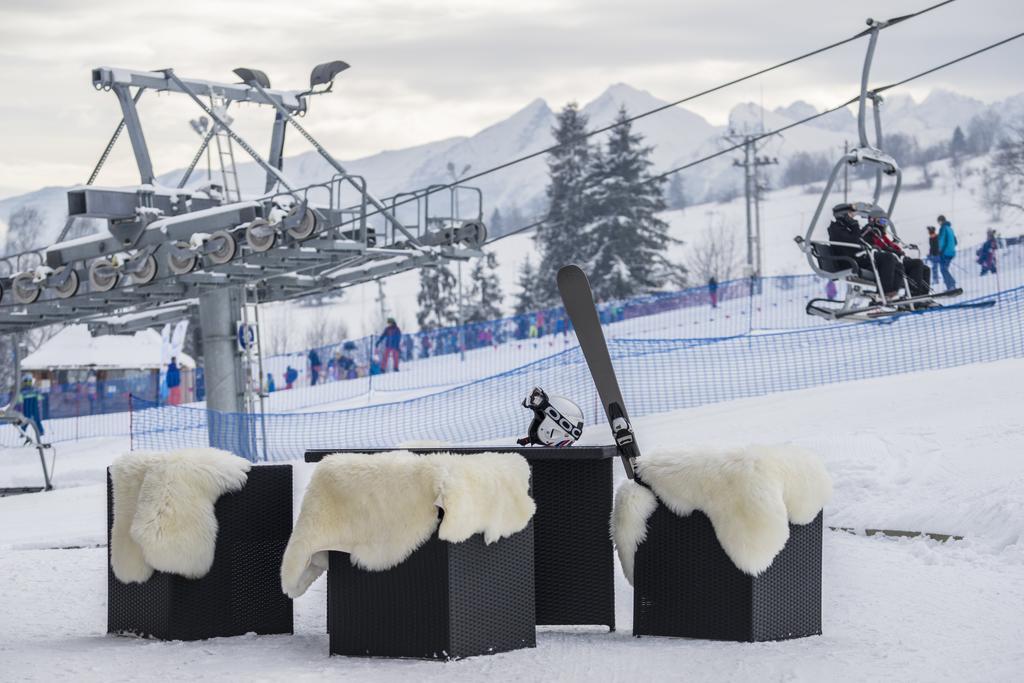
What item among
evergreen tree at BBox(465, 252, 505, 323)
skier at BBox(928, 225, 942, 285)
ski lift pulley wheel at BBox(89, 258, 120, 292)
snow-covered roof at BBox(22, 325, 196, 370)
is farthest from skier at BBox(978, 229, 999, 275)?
evergreen tree at BBox(465, 252, 505, 323)

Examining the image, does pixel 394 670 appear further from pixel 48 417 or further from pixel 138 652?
pixel 48 417

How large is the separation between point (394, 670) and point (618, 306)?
128 ft

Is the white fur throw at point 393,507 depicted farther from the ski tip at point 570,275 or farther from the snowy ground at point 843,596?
the ski tip at point 570,275

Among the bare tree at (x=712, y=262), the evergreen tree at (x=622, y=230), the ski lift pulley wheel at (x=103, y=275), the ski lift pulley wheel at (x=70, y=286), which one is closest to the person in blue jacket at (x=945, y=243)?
the ski lift pulley wheel at (x=103, y=275)

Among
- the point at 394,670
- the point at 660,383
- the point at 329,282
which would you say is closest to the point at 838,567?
the point at 394,670

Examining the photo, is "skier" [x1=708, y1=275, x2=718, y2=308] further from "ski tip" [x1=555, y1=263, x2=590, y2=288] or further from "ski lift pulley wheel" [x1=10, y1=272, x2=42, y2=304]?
"ski tip" [x1=555, y1=263, x2=590, y2=288]

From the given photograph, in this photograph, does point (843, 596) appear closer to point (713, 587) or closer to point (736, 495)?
point (713, 587)

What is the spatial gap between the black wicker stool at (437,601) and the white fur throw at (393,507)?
0.07 metres

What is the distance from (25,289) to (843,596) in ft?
64.1

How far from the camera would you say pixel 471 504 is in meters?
6.01

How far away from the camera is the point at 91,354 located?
5097cm

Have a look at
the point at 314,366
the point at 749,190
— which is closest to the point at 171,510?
the point at 314,366

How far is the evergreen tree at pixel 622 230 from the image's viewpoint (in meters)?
59.8

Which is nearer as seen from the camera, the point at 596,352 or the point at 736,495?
the point at 736,495
